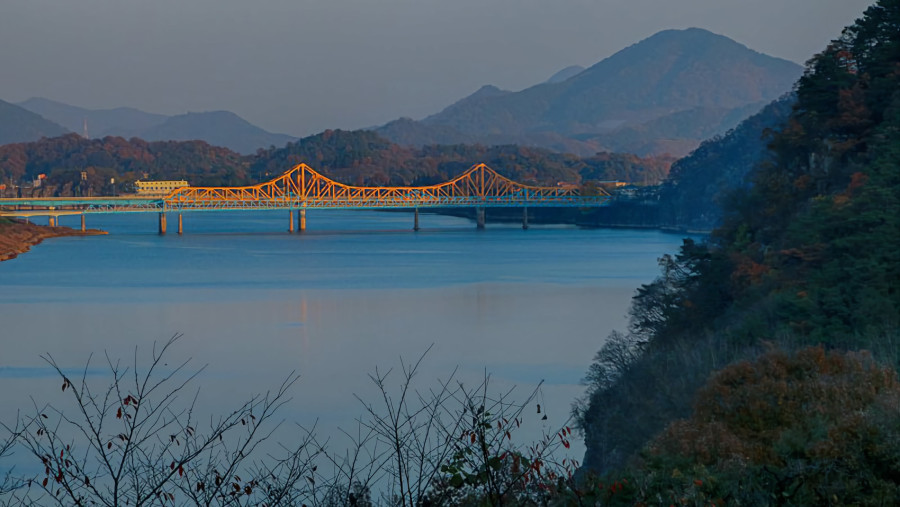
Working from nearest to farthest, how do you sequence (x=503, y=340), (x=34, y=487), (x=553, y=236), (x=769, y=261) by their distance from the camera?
1. (x=34, y=487)
2. (x=769, y=261)
3. (x=503, y=340)
4. (x=553, y=236)

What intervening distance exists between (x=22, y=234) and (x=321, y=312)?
70.6 ft

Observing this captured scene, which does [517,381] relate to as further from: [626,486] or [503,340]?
[626,486]

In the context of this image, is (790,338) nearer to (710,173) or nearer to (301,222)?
(710,173)

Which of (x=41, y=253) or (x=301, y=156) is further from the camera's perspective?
(x=301, y=156)

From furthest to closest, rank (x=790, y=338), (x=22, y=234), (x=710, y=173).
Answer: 1. (x=710, y=173)
2. (x=22, y=234)
3. (x=790, y=338)

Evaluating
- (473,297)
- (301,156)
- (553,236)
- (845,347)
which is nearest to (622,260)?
(473,297)

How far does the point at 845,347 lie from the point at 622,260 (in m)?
20.0

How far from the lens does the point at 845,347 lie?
28.2ft

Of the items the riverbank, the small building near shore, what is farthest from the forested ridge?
the small building near shore

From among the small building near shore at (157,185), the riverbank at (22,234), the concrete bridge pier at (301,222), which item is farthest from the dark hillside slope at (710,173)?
the small building near shore at (157,185)

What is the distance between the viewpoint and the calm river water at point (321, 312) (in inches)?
445

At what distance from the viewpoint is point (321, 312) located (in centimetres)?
1764

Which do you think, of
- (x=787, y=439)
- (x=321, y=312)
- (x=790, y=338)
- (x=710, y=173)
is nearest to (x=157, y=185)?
(x=710, y=173)

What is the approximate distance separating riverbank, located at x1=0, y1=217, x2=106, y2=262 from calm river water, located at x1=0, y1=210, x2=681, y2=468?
594 mm
